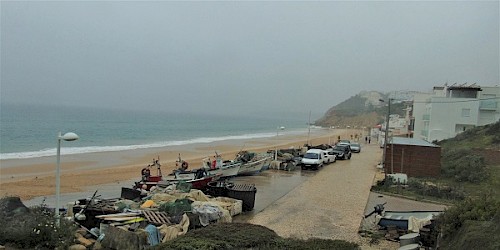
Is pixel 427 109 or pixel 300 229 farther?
pixel 427 109

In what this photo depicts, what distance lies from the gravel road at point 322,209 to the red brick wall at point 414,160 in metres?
2.73

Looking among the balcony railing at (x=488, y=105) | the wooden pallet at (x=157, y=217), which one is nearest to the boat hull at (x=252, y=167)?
the wooden pallet at (x=157, y=217)

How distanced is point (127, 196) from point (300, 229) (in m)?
7.63

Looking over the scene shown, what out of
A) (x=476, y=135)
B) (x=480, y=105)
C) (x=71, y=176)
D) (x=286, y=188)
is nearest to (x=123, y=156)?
(x=71, y=176)

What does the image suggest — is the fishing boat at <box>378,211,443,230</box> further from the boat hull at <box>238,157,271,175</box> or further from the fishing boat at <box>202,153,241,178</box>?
the boat hull at <box>238,157,271,175</box>

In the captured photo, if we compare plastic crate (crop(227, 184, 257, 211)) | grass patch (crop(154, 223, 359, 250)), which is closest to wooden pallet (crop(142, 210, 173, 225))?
grass patch (crop(154, 223, 359, 250))

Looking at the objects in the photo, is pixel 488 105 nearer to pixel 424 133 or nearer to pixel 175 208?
pixel 424 133

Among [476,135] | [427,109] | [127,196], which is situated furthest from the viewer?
[427,109]

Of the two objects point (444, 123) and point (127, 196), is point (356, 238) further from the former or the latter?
point (444, 123)

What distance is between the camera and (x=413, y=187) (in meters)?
21.2

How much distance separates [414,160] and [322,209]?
13.1 meters

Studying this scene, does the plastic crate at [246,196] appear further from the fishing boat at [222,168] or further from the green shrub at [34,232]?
the fishing boat at [222,168]

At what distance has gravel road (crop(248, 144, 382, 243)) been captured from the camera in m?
12.8

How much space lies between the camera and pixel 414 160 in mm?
26375
